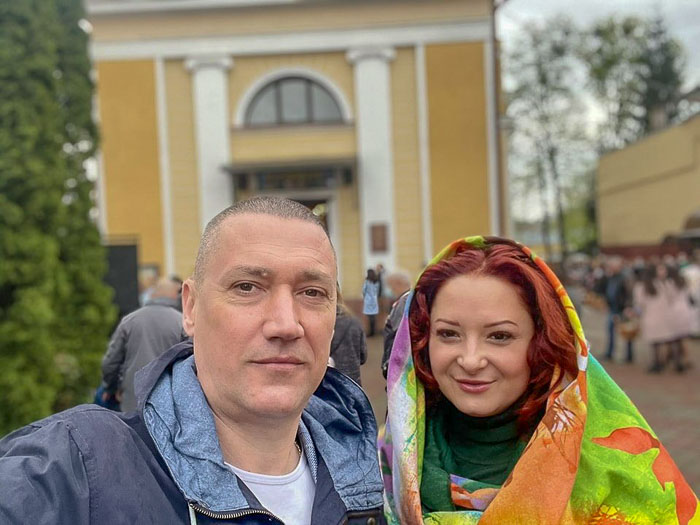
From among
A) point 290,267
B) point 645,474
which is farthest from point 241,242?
point 645,474

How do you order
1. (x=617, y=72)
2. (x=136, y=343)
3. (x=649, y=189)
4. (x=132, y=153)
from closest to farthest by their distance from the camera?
(x=136, y=343)
(x=132, y=153)
(x=649, y=189)
(x=617, y=72)

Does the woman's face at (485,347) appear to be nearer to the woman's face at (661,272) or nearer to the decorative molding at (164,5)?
the woman's face at (661,272)

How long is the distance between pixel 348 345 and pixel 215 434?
719mm

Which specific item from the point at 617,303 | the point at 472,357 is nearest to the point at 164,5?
the point at 617,303

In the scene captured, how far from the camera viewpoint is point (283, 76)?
15227 mm

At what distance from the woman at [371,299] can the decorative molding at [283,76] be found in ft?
44.0

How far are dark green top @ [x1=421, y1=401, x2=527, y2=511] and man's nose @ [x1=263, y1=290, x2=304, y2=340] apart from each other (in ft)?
2.08

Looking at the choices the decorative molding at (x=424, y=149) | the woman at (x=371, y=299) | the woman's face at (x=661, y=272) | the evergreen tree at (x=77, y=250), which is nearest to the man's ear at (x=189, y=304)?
the woman at (x=371, y=299)

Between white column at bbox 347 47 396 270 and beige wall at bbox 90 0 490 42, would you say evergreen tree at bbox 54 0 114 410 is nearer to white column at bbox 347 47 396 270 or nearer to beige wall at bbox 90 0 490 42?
white column at bbox 347 47 396 270

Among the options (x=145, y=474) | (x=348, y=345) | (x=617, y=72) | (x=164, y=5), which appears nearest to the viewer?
(x=145, y=474)

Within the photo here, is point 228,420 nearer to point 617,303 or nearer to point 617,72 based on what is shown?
point 617,303

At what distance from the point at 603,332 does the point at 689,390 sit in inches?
272

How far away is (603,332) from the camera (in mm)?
15062

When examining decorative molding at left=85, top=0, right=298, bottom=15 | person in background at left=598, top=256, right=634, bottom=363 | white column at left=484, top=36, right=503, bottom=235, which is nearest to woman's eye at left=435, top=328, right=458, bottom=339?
person in background at left=598, top=256, right=634, bottom=363
